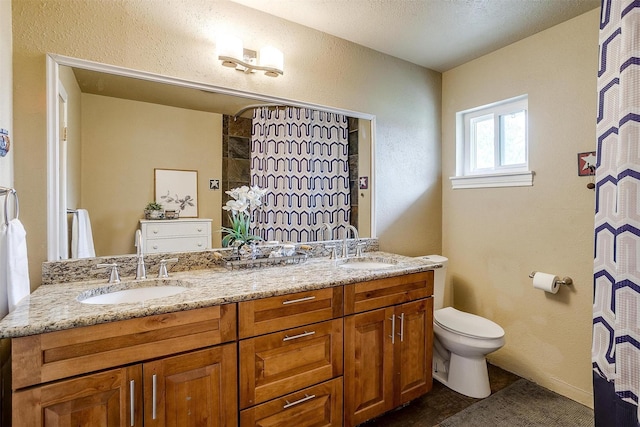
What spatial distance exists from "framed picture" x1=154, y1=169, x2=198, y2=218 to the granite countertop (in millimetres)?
345

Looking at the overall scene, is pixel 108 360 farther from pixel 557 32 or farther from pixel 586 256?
pixel 557 32

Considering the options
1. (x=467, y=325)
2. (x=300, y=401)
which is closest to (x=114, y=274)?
(x=300, y=401)

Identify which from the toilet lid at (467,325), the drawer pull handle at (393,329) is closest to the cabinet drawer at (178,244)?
the drawer pull handle at (393,329)

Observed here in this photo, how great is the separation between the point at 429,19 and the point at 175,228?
197 centimetres

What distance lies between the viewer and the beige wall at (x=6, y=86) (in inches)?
46.7

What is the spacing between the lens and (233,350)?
3.99 feet

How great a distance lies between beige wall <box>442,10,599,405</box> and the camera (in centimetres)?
191

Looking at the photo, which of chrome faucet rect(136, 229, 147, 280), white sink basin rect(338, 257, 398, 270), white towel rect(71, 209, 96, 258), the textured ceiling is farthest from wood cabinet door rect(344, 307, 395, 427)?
the textured ceiling

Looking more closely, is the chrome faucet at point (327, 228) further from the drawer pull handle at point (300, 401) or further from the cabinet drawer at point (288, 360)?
the drawer pull handle at point (300, 401)

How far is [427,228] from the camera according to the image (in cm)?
Result: 268

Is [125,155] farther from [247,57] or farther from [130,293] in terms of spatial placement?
[247,57]

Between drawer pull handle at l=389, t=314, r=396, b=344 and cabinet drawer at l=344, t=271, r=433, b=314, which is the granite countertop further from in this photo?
drawer pull handle at l=389, t=314, r=396, b=344

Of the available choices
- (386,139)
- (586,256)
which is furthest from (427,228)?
(586,256)

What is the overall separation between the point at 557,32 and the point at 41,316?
9.95ft
